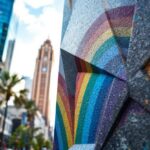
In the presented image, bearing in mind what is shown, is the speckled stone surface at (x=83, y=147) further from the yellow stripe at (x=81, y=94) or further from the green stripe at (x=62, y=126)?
the green stripe at (x=62, y=126)

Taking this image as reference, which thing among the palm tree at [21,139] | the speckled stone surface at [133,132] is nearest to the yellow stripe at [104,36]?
the speckled stone surface at [133,132]

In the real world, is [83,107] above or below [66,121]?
above

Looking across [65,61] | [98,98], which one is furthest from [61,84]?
[98,98]

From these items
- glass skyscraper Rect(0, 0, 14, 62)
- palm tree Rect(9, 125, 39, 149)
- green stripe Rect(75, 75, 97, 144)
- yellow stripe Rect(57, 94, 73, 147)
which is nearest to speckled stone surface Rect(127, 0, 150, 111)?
green stripe Rect(75, 75, 97, 144)

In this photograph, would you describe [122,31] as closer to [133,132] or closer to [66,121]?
[133,132]

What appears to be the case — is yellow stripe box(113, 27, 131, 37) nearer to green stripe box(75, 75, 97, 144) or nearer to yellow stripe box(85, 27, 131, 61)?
yellow stripe box(85, 27, 131, 61)

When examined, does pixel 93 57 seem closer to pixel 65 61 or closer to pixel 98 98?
pixel 98 98

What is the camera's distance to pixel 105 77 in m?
4.36

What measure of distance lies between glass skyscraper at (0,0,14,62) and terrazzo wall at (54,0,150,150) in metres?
69.8

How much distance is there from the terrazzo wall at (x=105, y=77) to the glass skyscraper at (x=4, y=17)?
69832mm

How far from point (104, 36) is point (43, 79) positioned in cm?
Answer: 13534

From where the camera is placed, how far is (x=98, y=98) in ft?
14.4

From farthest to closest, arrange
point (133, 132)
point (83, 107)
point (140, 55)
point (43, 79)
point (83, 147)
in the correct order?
1. point (43, 79)
2. point (83, 107)
3. point (83, 147)
4. point (140, 55)
5. point (133, 132)

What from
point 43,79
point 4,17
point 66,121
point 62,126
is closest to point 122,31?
point 66,121
